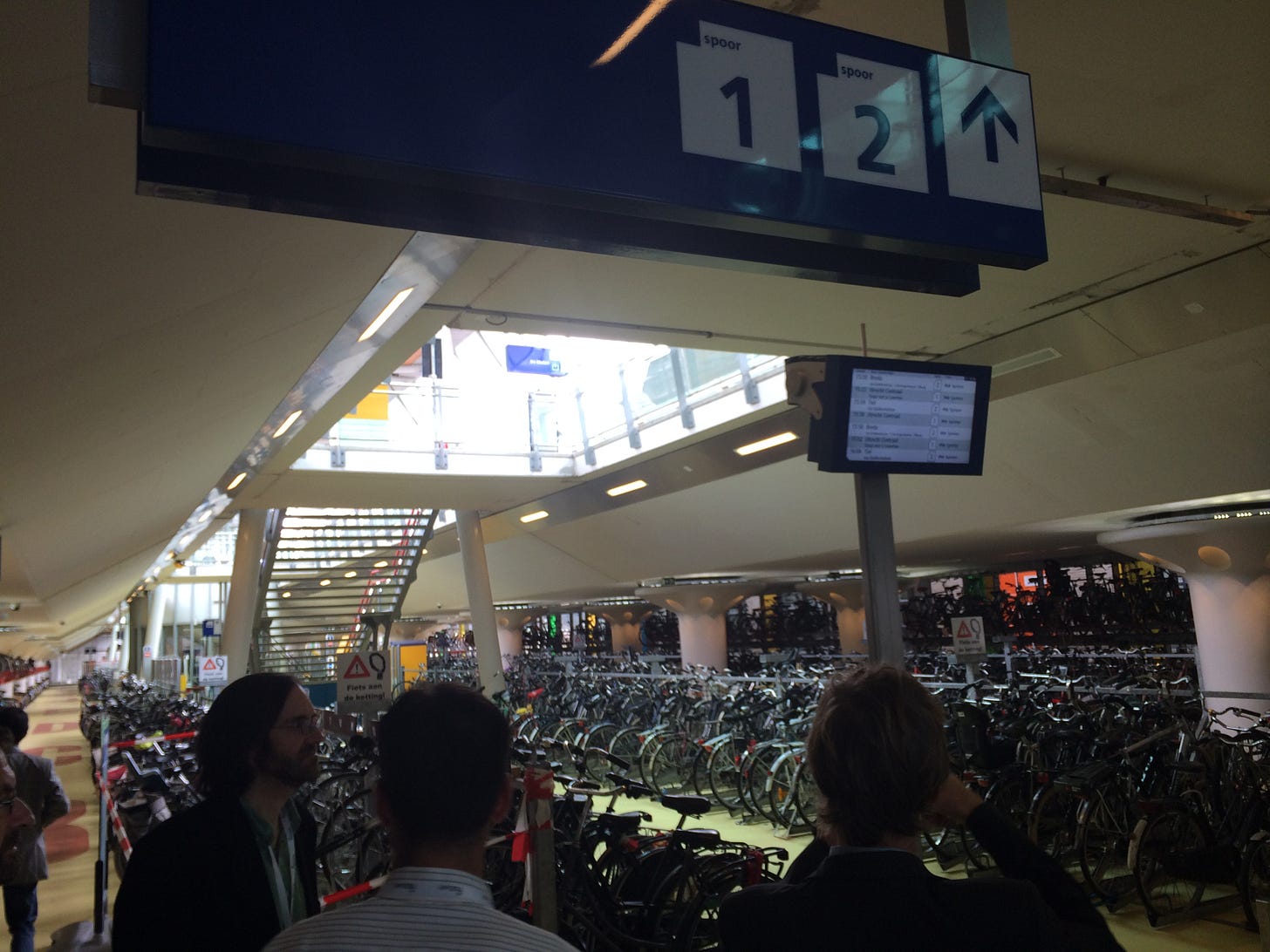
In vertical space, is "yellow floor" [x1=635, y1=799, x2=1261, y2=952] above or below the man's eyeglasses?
below

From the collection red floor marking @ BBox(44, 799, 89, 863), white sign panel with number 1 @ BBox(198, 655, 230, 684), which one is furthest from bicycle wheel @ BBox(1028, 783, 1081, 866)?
white sign panel with number 1 @ BBox(198, 655, 230, 684)

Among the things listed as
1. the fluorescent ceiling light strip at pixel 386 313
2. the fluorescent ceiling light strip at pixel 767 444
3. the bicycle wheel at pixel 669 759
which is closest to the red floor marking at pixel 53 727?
the bicycle wheel at pixel 669 759

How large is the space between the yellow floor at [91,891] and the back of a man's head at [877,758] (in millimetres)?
4528

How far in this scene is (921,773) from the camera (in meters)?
1.36

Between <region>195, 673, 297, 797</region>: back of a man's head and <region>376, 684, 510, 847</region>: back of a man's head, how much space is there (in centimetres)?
81

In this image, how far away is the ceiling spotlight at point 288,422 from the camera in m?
7.63

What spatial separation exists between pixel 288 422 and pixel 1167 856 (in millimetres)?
6863

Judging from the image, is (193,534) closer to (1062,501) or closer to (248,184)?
(1062,501)

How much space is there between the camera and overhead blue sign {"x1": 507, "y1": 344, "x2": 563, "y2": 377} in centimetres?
1266

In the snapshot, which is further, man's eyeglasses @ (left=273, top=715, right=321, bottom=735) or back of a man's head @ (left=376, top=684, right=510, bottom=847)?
man's eyeglasses @ (left=273, top=715, right=321, bottom=735)

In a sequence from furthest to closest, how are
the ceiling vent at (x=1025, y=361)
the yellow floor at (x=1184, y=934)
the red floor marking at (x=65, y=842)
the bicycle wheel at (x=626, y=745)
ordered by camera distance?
the bicycle wheel at (x=626, y=745), the red floor marking at (x=65, y=842), the ceiling vent at (x=1025, y=361), the yellow floor at (x=1184, y=934)

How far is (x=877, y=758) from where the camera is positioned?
1357 millimetres

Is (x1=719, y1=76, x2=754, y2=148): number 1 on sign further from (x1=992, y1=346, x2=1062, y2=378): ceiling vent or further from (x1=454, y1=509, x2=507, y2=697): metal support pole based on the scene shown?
(x1=454, y1=509, x2=507, y2=697): metal support pole

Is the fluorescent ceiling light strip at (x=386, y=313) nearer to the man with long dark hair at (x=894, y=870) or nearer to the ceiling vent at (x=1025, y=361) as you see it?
the ceiling vent at (x=1025, y=361)
